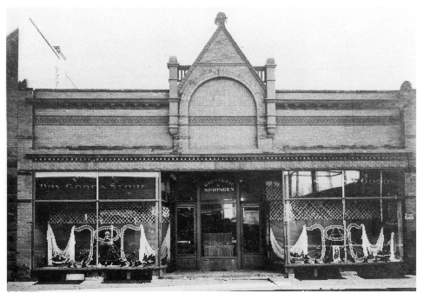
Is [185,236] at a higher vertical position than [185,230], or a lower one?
lower

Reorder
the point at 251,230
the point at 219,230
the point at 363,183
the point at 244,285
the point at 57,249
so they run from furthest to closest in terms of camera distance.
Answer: the point at 251,230 → the point at 219,230 → the point at 363,183 → the point at 57,249 → the point at 244,285

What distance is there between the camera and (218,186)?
2008cm

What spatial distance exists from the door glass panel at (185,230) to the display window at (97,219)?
1.56m

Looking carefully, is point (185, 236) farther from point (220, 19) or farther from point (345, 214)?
point (220, 19)

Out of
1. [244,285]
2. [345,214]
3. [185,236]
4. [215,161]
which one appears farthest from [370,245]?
[185,236]

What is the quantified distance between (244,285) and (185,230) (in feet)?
13.1

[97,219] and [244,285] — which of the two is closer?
[244,285]

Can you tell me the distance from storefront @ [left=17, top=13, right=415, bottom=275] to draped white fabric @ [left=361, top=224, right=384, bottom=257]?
0.04m

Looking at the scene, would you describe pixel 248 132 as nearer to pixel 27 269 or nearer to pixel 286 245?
pixel 286 245

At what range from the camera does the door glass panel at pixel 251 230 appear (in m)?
19.8

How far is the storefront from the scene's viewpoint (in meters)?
17.9

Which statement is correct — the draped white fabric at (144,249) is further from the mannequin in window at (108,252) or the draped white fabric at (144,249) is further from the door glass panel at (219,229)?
the door glass panel at (219,229)

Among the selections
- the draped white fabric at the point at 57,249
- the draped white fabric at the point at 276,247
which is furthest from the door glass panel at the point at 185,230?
the draped white fabric at the point at 57,249

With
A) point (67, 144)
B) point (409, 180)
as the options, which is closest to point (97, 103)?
point (67, 144)
